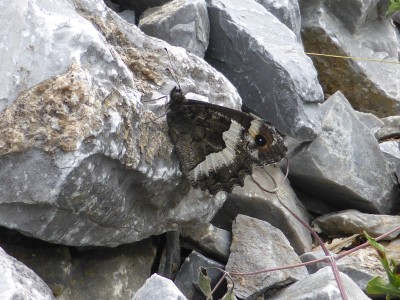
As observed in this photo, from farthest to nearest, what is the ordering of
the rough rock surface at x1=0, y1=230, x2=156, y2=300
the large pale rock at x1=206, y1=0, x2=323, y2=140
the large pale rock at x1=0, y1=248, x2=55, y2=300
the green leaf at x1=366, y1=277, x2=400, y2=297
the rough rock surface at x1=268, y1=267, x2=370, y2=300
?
the large pale rock at x1=206, y1=0, x2=323, y2=140
the green leaf at x1=366, y1=277, x2=400, y2=297
the rough rock surface at x1=0, y1=230, x2=156, y2=300
the rough rock surface at x1=268, y1=267, x2=370, y2=300
the large pale rock at x1=0, y1=248, x2=55, y2=300

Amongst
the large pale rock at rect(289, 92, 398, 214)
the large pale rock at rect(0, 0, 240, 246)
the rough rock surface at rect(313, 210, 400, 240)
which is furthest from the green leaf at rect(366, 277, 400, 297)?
the large pale rock at rect(289, 92, 398, 214)

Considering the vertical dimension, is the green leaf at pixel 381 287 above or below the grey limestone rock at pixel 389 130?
above

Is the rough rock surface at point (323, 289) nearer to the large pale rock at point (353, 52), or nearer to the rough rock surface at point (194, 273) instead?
the rough rock surface at point (194, 273)

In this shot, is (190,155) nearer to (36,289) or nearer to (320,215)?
(36,289)

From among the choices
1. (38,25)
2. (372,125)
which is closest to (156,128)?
(38,25)

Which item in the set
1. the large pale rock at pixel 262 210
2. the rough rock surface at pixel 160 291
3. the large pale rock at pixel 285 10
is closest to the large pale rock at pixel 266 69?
the large pale rock at pixel 262 210

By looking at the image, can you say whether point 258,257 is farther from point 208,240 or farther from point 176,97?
point 176,97

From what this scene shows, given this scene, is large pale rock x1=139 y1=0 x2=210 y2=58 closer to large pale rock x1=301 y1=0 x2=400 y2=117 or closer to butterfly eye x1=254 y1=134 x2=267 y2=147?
butterfly eye x1=254 y1=134 x2=267 y2=147
